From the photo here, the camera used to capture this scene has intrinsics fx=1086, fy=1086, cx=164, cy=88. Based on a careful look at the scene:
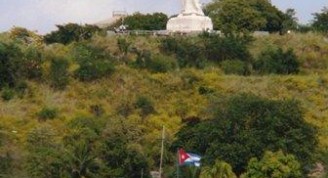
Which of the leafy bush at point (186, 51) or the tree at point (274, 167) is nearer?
the tree at point (274, 167)

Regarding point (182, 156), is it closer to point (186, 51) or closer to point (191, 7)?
point (186, 51)

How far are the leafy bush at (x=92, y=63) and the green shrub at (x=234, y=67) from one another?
5912 mm

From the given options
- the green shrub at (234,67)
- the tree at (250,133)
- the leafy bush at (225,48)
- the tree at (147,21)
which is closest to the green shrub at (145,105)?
the green shrub at (234,67)

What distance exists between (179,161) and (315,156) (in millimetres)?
5892

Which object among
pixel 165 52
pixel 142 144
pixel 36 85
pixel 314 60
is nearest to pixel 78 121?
pixel 142 144

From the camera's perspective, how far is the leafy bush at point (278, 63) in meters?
56.4

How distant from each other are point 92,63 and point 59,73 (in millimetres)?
1910

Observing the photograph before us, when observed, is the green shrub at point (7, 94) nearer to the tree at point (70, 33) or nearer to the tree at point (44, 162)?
the tree at point (70, 33)

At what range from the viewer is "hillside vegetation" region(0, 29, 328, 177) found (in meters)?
43.6

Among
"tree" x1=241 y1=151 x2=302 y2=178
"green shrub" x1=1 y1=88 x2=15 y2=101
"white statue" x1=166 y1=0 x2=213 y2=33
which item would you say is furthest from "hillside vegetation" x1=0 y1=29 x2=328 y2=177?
"white statue" x1=166 y1=0 x2=213 y2=33

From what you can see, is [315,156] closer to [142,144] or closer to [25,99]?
[142,144]

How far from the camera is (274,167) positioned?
1592 inches

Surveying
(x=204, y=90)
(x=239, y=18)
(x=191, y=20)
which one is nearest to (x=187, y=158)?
(x=204, y=90)

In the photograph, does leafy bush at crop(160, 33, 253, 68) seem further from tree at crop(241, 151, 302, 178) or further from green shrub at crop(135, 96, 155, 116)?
tree at crop(241, 151, 302, 178)
